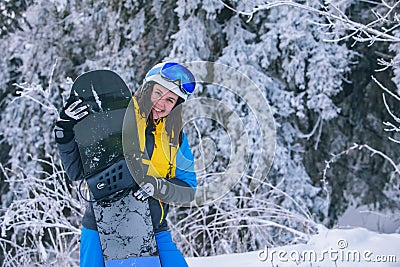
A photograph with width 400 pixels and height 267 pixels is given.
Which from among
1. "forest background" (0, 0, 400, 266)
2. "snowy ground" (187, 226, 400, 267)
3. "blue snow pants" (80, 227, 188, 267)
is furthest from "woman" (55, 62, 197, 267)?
"forest background" (0, 0, 400, 266)

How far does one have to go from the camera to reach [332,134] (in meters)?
6.21

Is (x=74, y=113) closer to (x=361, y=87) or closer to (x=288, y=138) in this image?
(x=288, y=138)

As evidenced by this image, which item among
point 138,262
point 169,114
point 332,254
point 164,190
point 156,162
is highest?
point 169,114

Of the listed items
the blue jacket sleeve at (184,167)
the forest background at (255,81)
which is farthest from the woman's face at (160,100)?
the forest background at (255,81)

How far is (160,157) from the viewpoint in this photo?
2047mm

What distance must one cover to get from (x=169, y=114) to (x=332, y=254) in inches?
50.0

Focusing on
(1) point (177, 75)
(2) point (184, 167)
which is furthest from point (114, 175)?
(1) point (177, 75)

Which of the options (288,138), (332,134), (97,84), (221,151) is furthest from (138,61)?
(97,84)

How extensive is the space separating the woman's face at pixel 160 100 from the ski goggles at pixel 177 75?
0.04 meters

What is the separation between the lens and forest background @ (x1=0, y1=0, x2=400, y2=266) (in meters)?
5.48

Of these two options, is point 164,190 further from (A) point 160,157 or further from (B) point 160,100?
(B) point 160,100

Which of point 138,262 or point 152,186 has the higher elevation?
point 152,186

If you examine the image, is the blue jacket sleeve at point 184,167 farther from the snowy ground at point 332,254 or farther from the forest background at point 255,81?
the forest background at point 255,81

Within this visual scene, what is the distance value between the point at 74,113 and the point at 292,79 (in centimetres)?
419
